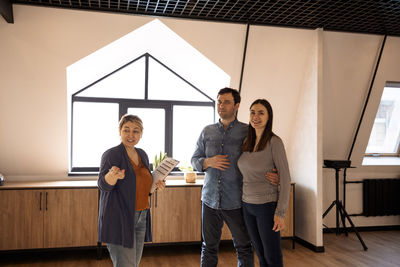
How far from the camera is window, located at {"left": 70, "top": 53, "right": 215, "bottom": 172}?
15.3 feet

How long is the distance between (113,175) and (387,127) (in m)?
5.20

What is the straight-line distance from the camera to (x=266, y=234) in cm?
218

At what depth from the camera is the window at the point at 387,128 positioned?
5.39 m

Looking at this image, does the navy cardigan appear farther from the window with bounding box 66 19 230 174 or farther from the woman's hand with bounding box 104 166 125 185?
the window with bounding box 66 19 230 174

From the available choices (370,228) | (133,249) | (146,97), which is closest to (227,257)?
(133,249)

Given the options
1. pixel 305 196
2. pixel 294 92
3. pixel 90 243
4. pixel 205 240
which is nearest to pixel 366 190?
pixel 305 196

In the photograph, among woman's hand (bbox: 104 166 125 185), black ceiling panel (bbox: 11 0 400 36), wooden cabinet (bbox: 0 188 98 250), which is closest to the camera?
woman's hand (bbox: 104 166 125 185)

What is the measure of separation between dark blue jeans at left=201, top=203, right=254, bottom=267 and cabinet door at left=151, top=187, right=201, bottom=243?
4.90 feet

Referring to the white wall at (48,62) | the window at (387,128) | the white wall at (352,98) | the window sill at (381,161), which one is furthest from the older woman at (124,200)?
the window at (387,128)

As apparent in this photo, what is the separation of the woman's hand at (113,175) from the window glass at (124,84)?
2969mm

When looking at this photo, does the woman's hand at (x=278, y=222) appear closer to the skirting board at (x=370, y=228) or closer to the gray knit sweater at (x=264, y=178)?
the gray knit sweater at (x=264, y=178)

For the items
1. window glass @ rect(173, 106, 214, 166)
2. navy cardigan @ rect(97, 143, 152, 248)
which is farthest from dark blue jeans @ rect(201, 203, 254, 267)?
window glass @ rect(173, 106, 214, 166)

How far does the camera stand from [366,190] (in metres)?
5.12

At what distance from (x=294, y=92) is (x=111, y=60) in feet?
8.22
